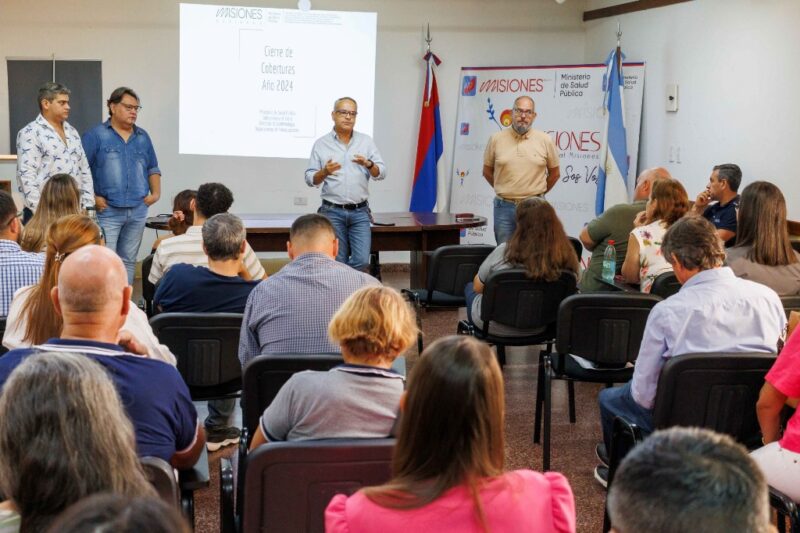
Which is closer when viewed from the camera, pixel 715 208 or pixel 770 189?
pixel 770 189

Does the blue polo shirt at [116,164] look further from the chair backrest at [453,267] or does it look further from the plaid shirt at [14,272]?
the plaid shirt at [14,272]

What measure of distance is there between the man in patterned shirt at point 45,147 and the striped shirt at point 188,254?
6.31ft

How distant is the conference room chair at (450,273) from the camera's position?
543 centimetres

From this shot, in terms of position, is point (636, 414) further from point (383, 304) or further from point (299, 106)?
point (299, 106)

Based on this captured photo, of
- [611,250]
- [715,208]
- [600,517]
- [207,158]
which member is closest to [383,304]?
[600,517]

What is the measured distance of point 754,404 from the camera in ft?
9.58

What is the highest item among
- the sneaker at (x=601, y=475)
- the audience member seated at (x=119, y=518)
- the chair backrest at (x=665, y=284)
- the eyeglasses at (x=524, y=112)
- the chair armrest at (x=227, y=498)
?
the eyeglasses at (x=524, y=112)

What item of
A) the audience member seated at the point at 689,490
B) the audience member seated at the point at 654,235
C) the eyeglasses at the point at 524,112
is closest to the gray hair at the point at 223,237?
the audience member seated at the point at 654,235

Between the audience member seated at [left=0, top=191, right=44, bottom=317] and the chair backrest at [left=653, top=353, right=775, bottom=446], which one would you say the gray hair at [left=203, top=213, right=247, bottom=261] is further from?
the chair backrest at [left=653, top=353, right=775, bottom=446]

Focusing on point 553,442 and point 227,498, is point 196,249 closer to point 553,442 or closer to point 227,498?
point 553,442

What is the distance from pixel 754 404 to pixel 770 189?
141 centimetres

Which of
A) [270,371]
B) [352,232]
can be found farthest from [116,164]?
[270,371]

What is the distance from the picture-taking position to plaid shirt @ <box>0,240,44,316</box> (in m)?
3.68

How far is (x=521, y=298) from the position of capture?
458cm
